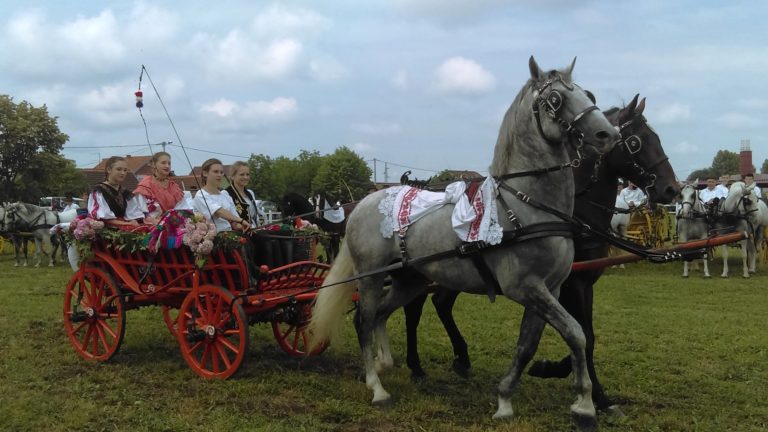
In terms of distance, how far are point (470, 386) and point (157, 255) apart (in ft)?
10.4

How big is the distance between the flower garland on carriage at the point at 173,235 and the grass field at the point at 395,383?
3.69 feet

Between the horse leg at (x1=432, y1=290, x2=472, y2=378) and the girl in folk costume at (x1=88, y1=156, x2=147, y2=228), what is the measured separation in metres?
3.01

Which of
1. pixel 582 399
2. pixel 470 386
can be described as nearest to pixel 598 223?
pixel 582 399

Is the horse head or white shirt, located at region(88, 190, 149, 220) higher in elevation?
the horse head

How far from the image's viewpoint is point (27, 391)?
5.29 meters

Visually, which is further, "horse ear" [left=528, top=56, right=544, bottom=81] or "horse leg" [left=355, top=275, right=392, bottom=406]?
"horse leg" [left=355, top=275, right=392, bottom=406]

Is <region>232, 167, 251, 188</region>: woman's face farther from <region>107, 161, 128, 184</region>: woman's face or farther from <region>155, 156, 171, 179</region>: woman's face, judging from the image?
<region>107, 161, 128, 184</region>: woman's face

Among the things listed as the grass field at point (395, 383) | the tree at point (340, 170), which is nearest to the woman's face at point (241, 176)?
the grass field at point (395, 383)

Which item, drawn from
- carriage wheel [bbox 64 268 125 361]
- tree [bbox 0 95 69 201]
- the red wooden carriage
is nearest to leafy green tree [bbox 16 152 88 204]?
tree [bbox 0 95 69 201]

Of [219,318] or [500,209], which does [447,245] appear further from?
[219,318]

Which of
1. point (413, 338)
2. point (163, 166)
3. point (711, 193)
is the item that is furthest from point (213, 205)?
point (711, 193)

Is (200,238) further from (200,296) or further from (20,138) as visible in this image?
(20,138)

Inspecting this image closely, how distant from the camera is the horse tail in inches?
214

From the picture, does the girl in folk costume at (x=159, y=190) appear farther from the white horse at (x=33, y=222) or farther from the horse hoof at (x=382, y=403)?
the white horse at (x=33, y=222)
